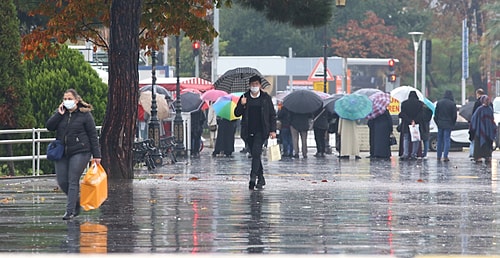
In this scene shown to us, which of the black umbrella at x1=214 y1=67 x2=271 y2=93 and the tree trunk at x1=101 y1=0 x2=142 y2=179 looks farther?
the black umbrella at x1=214 y1=67 x2=271 y2=93

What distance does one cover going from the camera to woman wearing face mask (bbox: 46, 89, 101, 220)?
15.5 m

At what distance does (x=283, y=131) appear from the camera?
36.6 meters

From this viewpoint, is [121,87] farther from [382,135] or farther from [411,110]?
[382,135]

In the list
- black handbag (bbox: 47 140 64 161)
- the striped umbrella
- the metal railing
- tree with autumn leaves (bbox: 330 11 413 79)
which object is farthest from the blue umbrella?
tree with autumn leaves (bbox: 330 11 413 79)

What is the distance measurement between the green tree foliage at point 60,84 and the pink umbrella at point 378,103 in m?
8.66

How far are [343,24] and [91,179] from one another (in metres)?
74.9

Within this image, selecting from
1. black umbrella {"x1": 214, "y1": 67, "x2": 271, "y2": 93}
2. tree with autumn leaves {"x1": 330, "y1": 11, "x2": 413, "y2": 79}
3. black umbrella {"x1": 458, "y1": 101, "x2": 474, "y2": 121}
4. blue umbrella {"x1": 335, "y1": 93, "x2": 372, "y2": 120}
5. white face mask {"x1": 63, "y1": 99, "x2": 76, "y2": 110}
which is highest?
tree with autumn leaves {"x1": 330, "y1": 11, "x2": 413, "y2": 79}

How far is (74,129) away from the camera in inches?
612

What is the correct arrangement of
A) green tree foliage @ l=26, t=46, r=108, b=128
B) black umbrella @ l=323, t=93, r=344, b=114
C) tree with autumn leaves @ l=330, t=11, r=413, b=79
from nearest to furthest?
1. green tree foliage @ l=26, t=46, r=108, b=128
2. black umbrella @ l=323, t=93, r=344, b=114
3. tree with autumn leaves @ l=330, t=11, r=413, b=79

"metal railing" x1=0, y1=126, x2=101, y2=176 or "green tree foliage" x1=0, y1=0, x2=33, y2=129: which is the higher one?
"green tree foliage" x1=0, y1=0, x2=33, y2=129

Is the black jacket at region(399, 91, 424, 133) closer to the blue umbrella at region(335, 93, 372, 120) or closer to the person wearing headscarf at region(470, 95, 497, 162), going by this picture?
the blue umbrella at region(335, 93, 372, 120)

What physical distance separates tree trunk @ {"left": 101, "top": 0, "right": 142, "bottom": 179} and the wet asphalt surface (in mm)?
735

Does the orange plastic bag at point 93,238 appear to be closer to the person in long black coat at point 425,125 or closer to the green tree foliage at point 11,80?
the green tree foliage at point 11,80

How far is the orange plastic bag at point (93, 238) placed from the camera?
41.1ft
